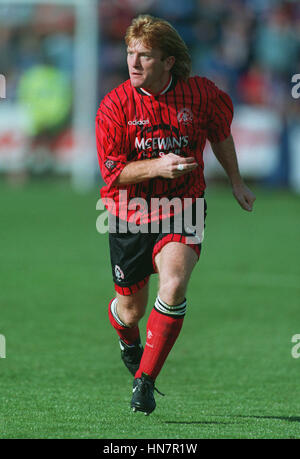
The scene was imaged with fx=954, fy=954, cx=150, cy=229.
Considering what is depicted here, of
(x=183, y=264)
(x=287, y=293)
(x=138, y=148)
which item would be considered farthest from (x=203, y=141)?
(x=287, y=293)

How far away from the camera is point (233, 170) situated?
17.9ft

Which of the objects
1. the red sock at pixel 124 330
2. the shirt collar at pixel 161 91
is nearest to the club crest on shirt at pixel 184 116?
the shirt collar at pixel 161 91

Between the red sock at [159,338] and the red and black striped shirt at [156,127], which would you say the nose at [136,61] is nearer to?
the red and black striped shirt at [156,127]

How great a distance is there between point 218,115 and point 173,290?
1.06m

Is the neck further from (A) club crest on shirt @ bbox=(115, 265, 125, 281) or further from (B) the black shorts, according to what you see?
(A) club crest on shirt @ bbox=(115, 265, 125, 281)

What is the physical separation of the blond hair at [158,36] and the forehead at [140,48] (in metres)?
0.01

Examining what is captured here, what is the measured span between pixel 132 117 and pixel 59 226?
923 centimetres

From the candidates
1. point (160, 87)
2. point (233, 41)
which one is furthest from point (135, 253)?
point (233, 41)

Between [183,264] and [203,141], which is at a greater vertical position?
[203,141]

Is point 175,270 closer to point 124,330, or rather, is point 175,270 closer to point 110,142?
point 110,142

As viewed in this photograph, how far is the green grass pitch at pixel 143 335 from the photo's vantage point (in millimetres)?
4844

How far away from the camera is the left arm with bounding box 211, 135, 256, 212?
5.41 m
